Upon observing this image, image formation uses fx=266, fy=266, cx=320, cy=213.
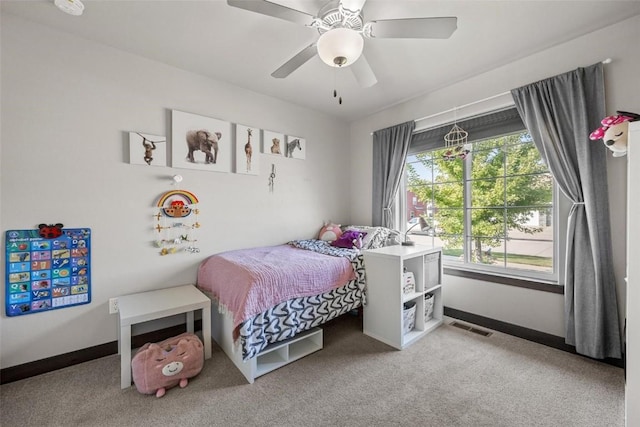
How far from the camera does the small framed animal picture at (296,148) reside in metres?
3.21

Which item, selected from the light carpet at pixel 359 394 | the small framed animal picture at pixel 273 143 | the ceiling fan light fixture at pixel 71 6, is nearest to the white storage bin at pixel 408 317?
A: the light carpet at pixel 359 394

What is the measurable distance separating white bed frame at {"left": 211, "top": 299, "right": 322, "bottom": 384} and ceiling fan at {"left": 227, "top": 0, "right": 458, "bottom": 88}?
1865 mm

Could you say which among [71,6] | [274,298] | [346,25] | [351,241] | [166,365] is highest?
[71,6]

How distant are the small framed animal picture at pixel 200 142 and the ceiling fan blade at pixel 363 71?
4.69 ft

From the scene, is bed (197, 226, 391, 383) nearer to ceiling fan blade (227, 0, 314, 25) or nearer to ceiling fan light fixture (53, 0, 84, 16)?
ceiling fan blade (227, 0, 314, 25)

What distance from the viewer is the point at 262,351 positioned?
6.15ft

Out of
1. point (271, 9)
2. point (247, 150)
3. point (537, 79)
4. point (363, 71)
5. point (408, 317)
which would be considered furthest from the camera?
point (247, 150)

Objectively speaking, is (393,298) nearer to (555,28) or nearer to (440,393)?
(440,393)

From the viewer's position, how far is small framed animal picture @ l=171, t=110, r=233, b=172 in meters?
2.44

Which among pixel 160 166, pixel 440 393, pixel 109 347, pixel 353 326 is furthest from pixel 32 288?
pixel 440 393

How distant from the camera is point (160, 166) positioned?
2.37m

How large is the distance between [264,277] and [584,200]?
2447mm

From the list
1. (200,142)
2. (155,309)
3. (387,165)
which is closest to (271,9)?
(200,142)

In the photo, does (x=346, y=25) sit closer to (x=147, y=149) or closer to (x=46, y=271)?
(x=147, y=149)
